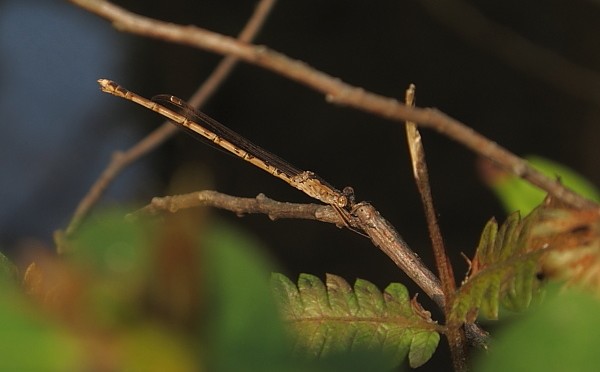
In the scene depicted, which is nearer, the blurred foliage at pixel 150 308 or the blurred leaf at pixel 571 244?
the blurred foliage at pixel 150 308

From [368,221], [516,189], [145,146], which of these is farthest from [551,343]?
[145,146]

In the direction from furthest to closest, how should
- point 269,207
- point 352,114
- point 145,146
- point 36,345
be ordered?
point 352,114
point 145,146
point 269,207
point 36,345

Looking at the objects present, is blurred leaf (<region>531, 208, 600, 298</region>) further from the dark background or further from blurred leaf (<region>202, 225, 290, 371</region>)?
the dark background

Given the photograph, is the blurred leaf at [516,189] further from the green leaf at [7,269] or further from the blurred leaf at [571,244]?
the green leaf at [7,269]

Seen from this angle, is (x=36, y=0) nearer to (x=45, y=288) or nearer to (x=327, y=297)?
(x=327, y=297)

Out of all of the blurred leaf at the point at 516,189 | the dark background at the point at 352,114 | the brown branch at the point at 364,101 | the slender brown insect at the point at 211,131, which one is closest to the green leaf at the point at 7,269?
the brown branch at the point at 364,101

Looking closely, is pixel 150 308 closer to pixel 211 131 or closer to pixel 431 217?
pixel 431 217
